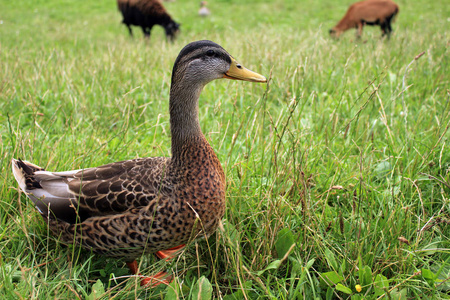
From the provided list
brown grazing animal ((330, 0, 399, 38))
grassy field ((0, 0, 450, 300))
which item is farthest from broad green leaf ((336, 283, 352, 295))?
brown grazing animal ((330, 0, 399, 38))

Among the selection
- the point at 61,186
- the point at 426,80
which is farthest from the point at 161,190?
the point at 426,80

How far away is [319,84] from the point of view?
4.04 m

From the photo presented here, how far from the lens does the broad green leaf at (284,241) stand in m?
1.94

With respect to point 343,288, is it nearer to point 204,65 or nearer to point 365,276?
point 365,276

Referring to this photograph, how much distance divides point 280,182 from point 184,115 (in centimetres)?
70

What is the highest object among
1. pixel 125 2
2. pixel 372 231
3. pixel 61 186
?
pixel 125 2

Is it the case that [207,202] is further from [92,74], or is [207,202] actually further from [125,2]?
[125,2]

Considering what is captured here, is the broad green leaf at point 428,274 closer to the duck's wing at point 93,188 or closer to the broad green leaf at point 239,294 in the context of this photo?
the broad green leaf at point 239,294

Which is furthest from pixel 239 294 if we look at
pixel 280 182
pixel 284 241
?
pixel 280 182

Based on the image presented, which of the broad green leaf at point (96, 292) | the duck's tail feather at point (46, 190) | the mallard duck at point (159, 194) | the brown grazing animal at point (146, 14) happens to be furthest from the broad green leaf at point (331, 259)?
the brown grazing animal at point (146, 14)

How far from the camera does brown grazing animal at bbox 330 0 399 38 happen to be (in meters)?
8.30

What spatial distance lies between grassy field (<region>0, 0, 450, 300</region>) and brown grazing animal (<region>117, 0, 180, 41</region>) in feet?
17.4

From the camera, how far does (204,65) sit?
1.95 meters

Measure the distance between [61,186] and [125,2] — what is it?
873 cm
